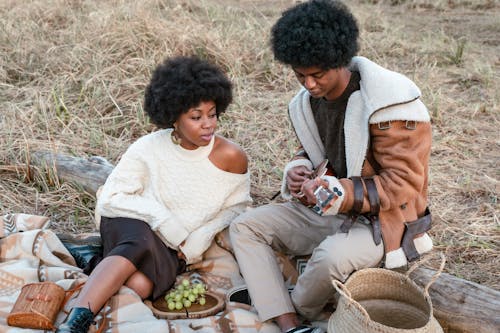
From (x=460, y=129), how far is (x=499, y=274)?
6.56ft

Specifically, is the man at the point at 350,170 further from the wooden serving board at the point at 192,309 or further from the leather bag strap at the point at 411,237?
the wooden serving board at the point at 192,309

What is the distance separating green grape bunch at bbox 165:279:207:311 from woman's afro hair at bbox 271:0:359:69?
1205mm

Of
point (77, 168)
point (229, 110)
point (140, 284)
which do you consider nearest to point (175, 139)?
point (140, 284)

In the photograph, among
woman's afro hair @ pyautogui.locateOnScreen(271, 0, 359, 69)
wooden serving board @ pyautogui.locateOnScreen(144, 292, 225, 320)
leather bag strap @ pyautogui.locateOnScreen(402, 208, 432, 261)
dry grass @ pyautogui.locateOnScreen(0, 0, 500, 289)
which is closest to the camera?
woman's afro hair @ pyautogui.locateOnScreen(271, 0, 359, 69)

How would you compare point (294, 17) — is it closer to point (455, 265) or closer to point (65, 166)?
point (455, 265)

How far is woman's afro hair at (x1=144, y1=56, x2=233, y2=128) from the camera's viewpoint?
305 cm

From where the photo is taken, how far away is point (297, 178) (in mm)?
2916

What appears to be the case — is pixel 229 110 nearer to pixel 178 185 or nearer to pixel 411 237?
pixel 178 185

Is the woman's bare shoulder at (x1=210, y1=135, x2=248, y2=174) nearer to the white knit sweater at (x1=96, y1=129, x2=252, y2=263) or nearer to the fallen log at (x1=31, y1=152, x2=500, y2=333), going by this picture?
the white knit sweater at (x1=96, y1=129, x2=252, y2=263)

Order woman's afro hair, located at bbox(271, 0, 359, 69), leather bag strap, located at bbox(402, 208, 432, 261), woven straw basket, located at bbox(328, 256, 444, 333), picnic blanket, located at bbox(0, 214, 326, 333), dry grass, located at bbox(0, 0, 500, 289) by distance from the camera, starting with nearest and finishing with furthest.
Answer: woven straw basket, located at bbox(328, 256, 444, 333), woman's afro hair, located at bbox(271, 0, 359, 69), leather bag strap, located at bbox(402, 208, 432, 261), picnic blanket, located at bbox(0, 214, 326, 333), dry grass, located at bbox(0, 0, 500, 289)

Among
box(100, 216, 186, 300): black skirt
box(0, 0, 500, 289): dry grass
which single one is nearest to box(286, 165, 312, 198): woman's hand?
box(100, 216, 186, 300): black skirt

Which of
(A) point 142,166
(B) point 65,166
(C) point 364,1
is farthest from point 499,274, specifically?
(C) point 364,1

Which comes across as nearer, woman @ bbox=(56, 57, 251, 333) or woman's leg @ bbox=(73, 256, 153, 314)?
woman's leg @ bbox=(73, 256, 153, 314)

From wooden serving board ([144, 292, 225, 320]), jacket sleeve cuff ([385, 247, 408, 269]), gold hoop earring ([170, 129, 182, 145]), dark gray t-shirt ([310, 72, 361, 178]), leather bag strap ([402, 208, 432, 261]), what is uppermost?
dark gray t-shirt ([310, 72, 361, 178])
